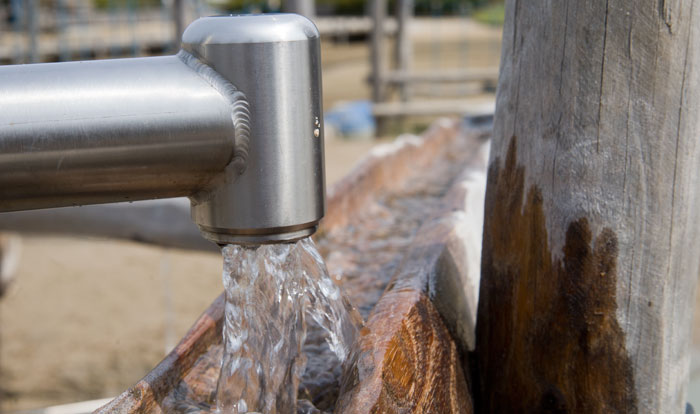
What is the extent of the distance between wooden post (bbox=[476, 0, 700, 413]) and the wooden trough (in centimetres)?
15

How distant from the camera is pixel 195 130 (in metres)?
0.87

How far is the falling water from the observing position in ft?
3.53

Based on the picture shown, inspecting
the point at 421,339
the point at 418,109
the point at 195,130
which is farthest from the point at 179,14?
the point at 195,130

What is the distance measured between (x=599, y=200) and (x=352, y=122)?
8855mm

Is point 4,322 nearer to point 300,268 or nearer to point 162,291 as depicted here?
point 162,291

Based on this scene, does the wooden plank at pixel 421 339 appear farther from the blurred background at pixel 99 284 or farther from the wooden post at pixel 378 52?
the wooden post at pixel 378 52

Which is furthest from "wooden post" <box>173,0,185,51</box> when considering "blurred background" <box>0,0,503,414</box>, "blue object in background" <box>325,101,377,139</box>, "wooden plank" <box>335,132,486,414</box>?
"blue object in background" <box>325,101,377,139</box>

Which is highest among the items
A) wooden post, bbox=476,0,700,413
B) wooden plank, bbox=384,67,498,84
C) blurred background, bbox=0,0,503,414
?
wooden post, bbox=476,0,700,413

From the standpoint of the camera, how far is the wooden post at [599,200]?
1.10 metres

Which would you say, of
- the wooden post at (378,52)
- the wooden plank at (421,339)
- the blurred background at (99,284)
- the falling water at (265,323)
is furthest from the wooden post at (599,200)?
the wooden post at (378,52)

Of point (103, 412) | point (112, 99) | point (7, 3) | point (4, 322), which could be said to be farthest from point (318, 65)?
point (7, 3)

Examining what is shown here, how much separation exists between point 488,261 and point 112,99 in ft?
2.43

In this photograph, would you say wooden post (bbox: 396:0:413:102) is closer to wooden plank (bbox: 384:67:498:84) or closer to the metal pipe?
wooden plank (bbox: 384:67:498:84)

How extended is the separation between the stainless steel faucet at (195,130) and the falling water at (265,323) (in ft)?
0.37
